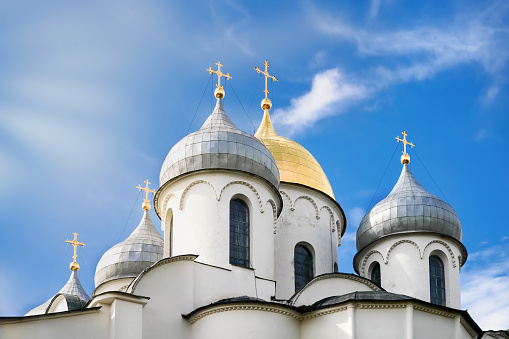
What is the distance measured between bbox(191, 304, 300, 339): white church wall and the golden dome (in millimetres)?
5939

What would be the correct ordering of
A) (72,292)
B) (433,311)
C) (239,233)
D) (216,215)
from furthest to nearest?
1. (72,292)
2. (239,233)
3. (216,215)
4. (433,311)

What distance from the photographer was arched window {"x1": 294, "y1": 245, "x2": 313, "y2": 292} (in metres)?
24.7

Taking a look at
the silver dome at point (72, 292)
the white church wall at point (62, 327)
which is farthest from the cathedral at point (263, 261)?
the silver dome at point (72, 292)

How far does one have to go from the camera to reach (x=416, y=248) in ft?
81.5

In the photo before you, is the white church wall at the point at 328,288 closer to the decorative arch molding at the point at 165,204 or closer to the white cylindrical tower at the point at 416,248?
the white cylindrical tower at the point at 416,248

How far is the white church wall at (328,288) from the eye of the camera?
22031 millimetres

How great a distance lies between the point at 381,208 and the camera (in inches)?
1006

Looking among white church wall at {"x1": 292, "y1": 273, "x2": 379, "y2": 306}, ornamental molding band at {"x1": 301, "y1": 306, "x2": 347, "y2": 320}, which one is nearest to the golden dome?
white church wall at {"x1": 292, "y1": 273, "x2": 379, "y2": 306}

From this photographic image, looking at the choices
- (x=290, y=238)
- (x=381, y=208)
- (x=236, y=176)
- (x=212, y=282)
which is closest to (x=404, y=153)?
(x=381, y=208)

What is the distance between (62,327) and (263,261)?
16.8ft

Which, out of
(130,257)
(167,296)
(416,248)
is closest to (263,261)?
(167,296)

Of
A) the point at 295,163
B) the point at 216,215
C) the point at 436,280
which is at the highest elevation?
the point at 295,163

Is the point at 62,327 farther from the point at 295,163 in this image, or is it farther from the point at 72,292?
the point at 72,292

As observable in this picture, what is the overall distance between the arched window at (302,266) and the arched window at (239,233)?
247 cm
